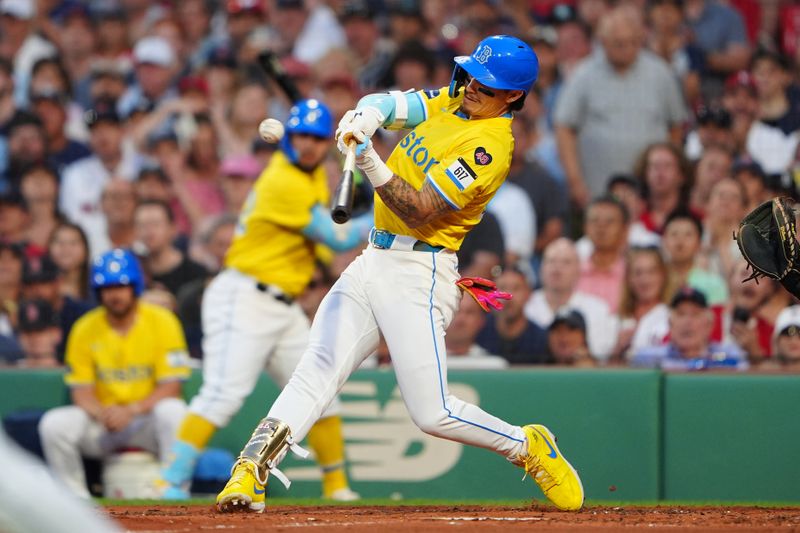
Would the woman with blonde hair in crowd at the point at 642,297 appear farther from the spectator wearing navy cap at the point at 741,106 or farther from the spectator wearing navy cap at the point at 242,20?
the spectator wearing navy cap at the point at 242,20

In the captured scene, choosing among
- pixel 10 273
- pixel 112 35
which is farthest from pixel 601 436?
pixel 112 35

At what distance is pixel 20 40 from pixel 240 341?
5.94 meters

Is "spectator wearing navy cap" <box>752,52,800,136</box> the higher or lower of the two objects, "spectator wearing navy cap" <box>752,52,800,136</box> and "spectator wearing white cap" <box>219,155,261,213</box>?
the higher

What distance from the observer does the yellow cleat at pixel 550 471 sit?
19.6 ft

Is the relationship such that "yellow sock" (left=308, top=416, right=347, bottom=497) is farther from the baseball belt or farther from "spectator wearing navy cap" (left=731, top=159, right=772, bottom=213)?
"spectator wearing navy cap" (left=731, top=159, right=772, bottom=213)

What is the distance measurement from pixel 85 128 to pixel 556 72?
4128 mm

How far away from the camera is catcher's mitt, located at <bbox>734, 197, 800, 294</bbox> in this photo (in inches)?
235

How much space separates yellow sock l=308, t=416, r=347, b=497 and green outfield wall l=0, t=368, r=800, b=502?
1.81 ft

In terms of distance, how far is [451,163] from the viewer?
560 cm

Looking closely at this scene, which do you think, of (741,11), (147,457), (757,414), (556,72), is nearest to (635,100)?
(556,72)

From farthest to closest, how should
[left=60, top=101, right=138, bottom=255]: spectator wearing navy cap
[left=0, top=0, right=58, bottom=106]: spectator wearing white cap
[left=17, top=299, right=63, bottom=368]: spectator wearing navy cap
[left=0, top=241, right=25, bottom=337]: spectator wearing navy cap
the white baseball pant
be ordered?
1. [left=0, top=0, right=58, bottom=106]: spectator wearing white cap
2. [left=60, top=101, right=138, bottom=255]: spectator wearing navy cap
3. [left=0, top=241, right=25, bottom=337]: spectator wearing navy cap
4. [left=17, top=299, right=63, bottom=368]: spectator wearing navy cap
5. the white baseball pant

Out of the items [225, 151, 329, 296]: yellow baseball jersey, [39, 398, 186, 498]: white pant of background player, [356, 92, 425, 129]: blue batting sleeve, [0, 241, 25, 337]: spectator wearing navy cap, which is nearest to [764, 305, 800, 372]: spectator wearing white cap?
[225, 151, 329, 296]: yellow baseball jersey

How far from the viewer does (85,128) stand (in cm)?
1172

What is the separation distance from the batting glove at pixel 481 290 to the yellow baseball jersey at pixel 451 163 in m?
0.17
